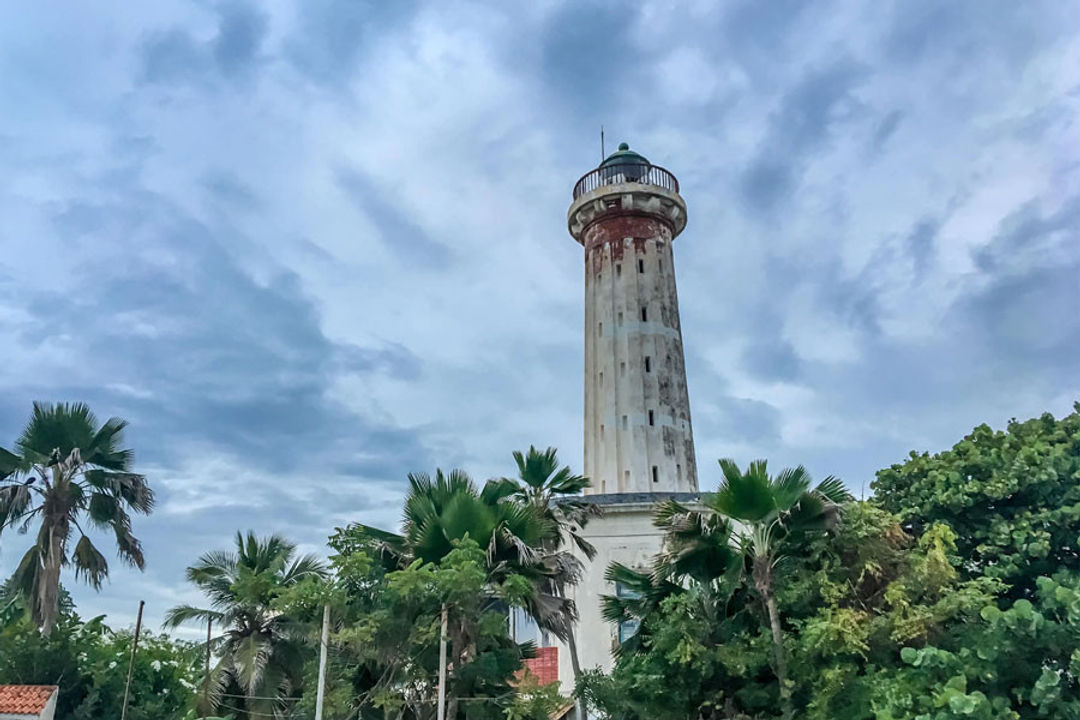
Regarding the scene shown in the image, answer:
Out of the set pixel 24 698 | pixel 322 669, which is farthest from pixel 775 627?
pixel 24 698

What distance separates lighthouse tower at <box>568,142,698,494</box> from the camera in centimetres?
2931

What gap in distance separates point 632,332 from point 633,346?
53 cm

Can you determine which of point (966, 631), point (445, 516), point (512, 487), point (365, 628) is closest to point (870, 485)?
point (966, 631)

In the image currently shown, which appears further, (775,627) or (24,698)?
(24,698)

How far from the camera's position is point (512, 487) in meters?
17.2

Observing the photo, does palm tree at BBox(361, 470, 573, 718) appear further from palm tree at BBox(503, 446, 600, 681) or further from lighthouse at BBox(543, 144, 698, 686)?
lighthouse at BBox(543, 144, 698, 686)

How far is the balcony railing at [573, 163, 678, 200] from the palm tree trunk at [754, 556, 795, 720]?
21.0 metres

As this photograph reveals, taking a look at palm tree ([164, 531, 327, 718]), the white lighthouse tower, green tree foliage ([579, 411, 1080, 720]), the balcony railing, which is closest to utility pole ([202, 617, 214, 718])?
palm tree ([164, 531, 327, 718])

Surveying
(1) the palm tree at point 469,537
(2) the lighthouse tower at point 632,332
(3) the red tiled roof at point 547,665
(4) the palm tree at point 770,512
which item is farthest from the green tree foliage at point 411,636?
(2) the lighthouse tower at point 632,332

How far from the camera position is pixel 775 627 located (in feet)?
44.9

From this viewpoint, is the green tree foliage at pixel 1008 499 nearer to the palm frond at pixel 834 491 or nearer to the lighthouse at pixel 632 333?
the palm frond at pixel 834 491

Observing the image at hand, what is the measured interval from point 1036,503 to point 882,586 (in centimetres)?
367

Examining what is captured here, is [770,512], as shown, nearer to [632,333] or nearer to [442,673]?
[442,673]

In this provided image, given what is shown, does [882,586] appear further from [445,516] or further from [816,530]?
[445,516]
